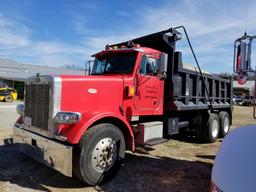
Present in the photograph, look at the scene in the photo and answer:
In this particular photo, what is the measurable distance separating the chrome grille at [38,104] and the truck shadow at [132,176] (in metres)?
0.99

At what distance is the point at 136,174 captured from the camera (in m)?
5.78

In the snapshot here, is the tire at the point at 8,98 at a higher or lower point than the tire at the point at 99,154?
higher

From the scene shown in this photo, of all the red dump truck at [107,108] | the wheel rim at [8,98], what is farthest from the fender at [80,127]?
the wheel rim at [8,98]

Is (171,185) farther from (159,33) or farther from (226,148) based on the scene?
(159,33)

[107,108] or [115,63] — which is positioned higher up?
[115,63]

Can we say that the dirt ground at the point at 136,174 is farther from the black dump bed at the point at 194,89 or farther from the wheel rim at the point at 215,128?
the wheel rim at the point at 215,128

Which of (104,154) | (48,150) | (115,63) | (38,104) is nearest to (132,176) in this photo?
(104,154)

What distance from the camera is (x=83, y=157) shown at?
4750 mm

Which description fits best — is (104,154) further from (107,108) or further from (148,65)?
(148,65)

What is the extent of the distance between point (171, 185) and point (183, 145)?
376 centimetres

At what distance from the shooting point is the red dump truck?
479 centimetres

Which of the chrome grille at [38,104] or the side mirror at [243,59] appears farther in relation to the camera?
the chrome grille at [38,104]

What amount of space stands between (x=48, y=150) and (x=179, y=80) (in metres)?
4.00

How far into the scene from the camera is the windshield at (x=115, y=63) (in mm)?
6352
